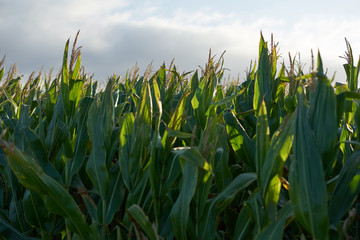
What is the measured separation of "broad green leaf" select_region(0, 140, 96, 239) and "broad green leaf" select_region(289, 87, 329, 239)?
2.57ft

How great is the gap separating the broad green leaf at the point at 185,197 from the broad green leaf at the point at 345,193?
406mm

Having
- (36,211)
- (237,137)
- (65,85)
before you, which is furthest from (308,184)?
(65,85)

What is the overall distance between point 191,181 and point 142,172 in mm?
320

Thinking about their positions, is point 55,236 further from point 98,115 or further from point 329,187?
point 329,187

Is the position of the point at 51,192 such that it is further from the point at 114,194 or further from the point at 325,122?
the point at 325,122

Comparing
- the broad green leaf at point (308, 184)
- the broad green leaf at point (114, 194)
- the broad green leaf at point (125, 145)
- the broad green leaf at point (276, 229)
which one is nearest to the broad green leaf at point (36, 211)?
the broad green leaf at point (114, 194)

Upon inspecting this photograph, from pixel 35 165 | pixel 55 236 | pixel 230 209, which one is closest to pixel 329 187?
pixel 230 209

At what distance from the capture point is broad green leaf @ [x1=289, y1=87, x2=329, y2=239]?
105 cm

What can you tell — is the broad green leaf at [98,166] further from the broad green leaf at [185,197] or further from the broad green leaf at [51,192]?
the broad green leaf at [185,197]

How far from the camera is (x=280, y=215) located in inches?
46.2

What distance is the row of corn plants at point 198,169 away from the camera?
113 cm

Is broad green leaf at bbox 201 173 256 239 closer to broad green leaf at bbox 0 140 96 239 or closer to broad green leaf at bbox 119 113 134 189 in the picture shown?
broad green leaf at bbox 119 113 134 189

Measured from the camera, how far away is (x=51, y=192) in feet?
4.81

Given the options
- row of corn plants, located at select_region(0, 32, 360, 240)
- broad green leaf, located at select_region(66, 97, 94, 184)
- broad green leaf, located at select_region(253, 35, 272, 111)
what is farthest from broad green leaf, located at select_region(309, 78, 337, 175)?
broad green leaf, located at select_region(66, 97, 94, 184)
